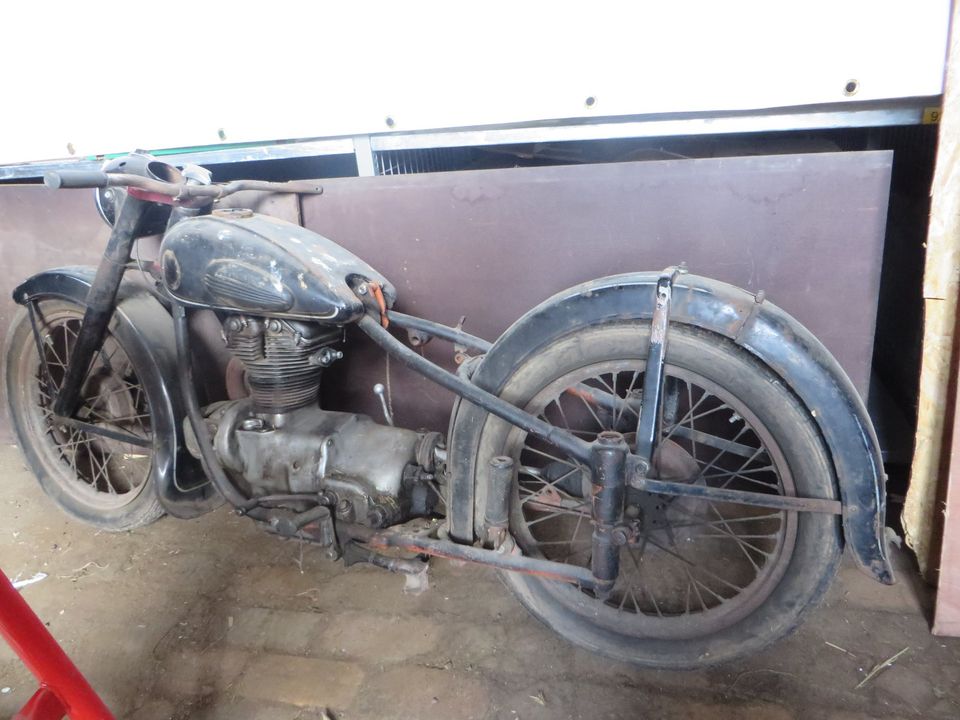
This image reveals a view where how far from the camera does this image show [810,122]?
1530 mm

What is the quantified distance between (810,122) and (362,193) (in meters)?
1.35

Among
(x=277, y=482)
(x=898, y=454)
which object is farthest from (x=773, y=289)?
(x=277, y=482)

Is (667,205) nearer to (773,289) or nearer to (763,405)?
(773,289)

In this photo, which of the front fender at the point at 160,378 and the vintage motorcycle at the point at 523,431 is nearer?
the vintage motorcycle at the point at 523,431

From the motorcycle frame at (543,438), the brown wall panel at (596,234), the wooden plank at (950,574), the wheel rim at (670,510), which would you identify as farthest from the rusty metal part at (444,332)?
the wooden plank at (950,574)

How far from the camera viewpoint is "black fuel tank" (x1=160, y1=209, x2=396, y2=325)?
139 centimetres

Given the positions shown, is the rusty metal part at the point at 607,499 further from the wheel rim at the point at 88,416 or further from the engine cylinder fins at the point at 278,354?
the wheel rim at the point at 88,416

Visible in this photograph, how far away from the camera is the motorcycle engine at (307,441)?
60.7 inches

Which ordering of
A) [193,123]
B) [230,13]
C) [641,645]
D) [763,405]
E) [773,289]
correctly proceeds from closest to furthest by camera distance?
1. [763,405]
2. [641,645]
3. [773,289]
4. [230,13]
5. [193,123]

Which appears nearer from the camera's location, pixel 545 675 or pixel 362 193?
pixel 545 675

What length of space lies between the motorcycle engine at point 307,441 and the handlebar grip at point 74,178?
45 cm

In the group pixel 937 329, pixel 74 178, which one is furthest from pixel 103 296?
pixel 937 329

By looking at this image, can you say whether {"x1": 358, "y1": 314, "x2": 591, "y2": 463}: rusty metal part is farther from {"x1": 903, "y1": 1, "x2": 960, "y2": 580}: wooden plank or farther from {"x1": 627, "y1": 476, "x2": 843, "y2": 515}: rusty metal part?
{"x1": 903, "y1": 1, "x2": 960, "y2": 580}: wooden plank

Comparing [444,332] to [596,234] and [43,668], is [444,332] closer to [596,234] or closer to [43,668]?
[596,234]
